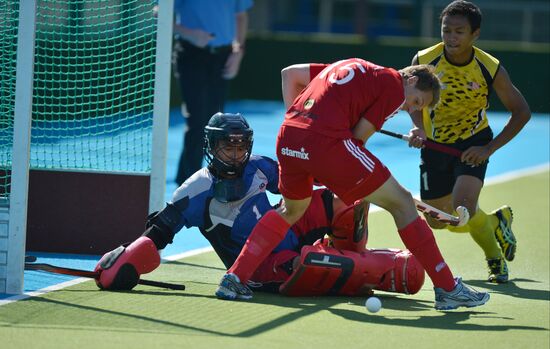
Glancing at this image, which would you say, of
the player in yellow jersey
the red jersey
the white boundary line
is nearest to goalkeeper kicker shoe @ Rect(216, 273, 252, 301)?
the red jersey

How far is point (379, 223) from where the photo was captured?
32.2 ft

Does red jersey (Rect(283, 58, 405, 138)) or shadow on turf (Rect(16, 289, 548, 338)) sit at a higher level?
red jersey (Rect(283, 58, 405, 138))

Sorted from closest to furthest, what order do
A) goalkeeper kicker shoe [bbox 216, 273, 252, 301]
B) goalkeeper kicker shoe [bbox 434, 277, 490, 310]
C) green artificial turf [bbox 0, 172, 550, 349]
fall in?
green artificial turf [bbox 0, 172, 550, 349], goalkeeper kicker shoe [bbox 434, 277, 490, 310], goalkeeper kicker shoe [bbox 216, 273, 252, 301]

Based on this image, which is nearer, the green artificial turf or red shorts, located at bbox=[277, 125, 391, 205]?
the green artificial turf

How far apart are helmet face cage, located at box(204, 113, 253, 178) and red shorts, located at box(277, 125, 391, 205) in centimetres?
63

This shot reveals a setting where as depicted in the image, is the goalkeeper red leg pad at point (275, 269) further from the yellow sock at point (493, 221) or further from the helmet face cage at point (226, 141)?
the yellow sock at point (493, 221)

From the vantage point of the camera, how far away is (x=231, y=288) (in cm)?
614

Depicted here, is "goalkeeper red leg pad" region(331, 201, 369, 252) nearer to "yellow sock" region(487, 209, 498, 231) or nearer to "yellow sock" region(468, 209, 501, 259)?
"yellow sock" region(468, 209, 501, 259)

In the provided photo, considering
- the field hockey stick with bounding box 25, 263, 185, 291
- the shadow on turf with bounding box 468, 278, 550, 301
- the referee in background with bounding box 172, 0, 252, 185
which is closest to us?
the field hockey stick with bounding box 25, 263, 185, 291

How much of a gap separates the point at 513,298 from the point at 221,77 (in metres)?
4.33

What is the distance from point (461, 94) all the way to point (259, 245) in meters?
2.03

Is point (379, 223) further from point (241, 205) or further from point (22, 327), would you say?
point (22, 327)

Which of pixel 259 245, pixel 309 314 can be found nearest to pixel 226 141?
pixel 259 245

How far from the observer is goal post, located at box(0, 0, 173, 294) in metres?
6.23
